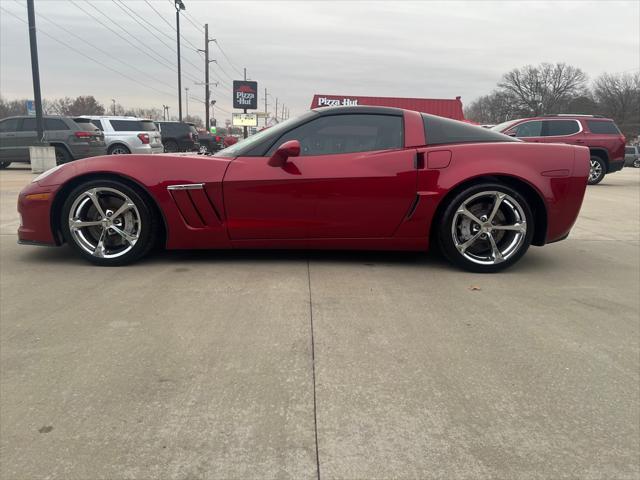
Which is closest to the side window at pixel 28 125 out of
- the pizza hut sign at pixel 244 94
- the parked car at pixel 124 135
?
the parked car at pixel 124 135

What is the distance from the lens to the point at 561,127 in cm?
1219

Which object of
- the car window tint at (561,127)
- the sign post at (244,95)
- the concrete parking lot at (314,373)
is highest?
the sign post at (244,95)

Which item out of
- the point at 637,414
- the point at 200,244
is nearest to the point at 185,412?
the point at 637,414

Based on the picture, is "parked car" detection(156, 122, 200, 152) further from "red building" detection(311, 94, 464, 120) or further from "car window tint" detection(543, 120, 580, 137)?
"car window tint" detection(543, 120, 580, 137)

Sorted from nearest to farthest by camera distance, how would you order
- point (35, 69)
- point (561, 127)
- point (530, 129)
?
point (530, 129) → point (561, 127) → point (35, 69)

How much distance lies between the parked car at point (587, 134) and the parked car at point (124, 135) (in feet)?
36.3

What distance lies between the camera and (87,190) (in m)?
3.86

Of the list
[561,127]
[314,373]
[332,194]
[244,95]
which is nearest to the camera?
[314,373]

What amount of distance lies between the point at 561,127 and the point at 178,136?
16901 millimetres

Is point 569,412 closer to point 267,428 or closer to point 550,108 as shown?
point 267,428

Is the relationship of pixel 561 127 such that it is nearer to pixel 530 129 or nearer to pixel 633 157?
pixel 530 129

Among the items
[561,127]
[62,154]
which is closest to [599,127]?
[561,127]

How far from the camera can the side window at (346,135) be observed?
389cm

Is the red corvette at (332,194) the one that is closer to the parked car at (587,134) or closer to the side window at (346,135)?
the side window at (346,135)
